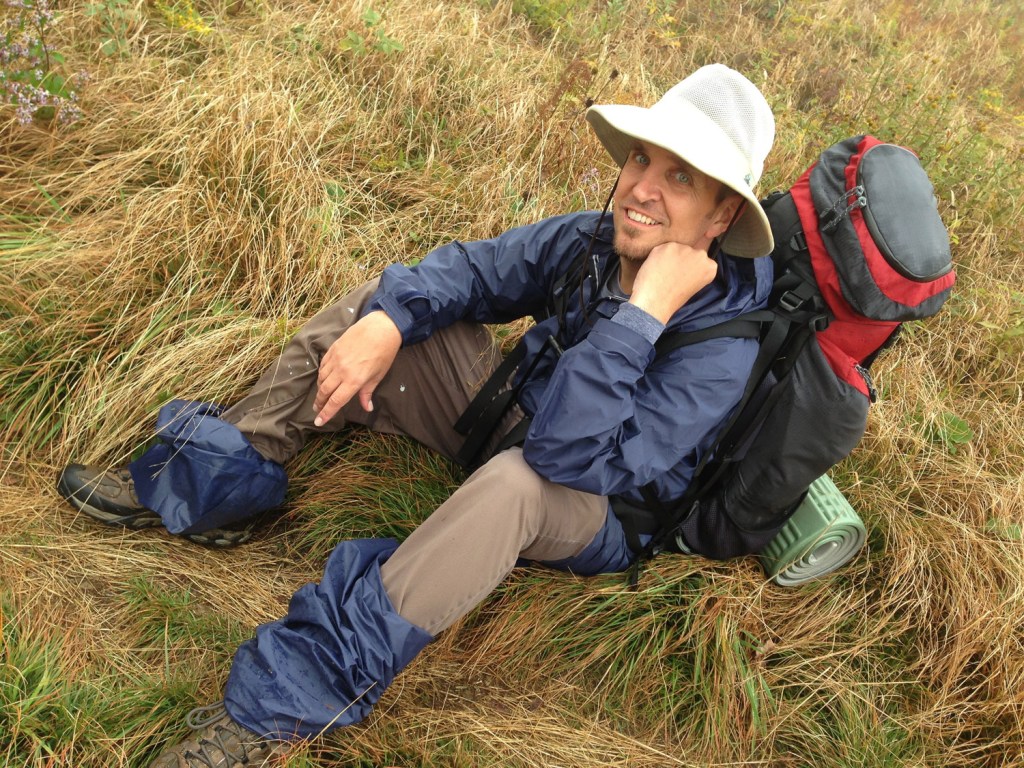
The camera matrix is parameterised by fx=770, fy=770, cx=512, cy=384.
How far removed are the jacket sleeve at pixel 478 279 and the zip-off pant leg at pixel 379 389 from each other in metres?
0.11

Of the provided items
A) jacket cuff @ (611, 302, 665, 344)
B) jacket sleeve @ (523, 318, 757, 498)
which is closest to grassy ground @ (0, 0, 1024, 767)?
jacket sleeve @ (523, 318, 757, 498)

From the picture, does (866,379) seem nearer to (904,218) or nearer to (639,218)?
(904,218)

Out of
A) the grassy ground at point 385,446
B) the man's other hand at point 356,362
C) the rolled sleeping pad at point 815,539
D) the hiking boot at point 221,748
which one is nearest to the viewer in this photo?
the hiking boot at point 221,748

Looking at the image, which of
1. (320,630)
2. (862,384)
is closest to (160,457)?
(320,630)

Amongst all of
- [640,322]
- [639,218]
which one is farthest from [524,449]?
[639,218]

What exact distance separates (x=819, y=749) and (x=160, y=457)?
8.10ft

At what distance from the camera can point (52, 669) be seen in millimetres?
2201

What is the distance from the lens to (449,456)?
307 cm

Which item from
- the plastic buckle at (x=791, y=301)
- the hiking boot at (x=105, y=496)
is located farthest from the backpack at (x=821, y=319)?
the hiking boot at (x=105, y=496)

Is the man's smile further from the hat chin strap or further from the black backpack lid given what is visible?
the black backpack lid

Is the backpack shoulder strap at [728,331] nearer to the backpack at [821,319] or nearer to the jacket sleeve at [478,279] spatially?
the backpack at [821,319]

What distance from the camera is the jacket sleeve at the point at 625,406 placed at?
7.11 ft

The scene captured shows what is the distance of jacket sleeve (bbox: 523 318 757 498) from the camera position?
7.11 ft

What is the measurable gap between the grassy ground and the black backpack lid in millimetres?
1298
